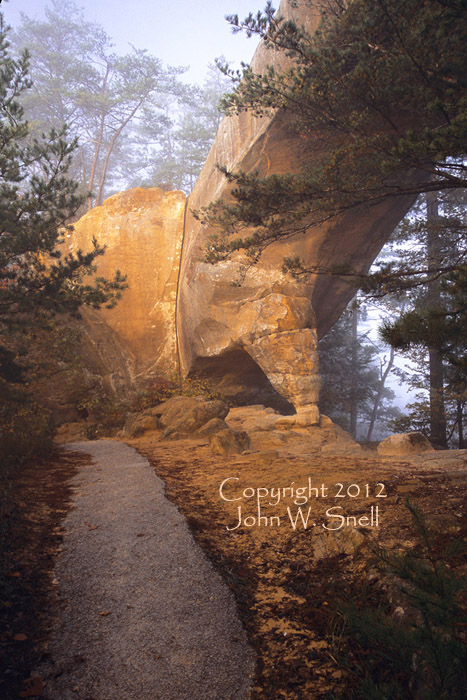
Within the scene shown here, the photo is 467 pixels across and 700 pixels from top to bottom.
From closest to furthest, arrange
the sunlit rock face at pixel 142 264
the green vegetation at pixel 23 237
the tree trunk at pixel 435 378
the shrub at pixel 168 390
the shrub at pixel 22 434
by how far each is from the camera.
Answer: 1. the shrub at pixel 22 434
2. the green vegetation at pixel 23 237
3. the tree trunk at pixel 435 378
4. the shrub at pixel 168 390
5. the sunlit rock face at pixel 142 264

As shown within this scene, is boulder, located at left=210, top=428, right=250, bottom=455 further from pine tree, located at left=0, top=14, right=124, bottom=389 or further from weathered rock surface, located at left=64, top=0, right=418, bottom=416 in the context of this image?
pine tree, located at left=0, top=14, right=124, bottom=389

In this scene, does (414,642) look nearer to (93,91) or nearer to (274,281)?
(274,281)

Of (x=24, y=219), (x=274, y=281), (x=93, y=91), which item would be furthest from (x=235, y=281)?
(x=93, y=91)

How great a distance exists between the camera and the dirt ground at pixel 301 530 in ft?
6.94

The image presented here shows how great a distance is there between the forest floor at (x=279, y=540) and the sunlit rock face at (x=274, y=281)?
5.09 meters

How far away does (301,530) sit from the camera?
3541 mm

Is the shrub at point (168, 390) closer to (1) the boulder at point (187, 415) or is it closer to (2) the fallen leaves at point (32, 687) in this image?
(1) the boulder at point (187, 415)

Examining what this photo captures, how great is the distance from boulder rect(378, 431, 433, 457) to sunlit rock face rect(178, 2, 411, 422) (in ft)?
10.7

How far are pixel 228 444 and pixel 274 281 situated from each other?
5.79 meters

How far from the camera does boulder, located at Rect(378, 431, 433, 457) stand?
694cm

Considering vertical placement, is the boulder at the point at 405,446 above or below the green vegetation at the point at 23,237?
below

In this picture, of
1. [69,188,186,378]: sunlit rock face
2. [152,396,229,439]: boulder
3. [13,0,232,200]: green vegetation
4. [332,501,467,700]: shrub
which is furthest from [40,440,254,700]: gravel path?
[13,0,232,200]: green vegetation

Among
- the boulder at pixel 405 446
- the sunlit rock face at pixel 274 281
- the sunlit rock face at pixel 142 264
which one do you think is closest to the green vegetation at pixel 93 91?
the sunlit rock face at pixel 142 264

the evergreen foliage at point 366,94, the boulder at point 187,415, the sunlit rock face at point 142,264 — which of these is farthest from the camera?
the sunlit rock face at point 142,264
